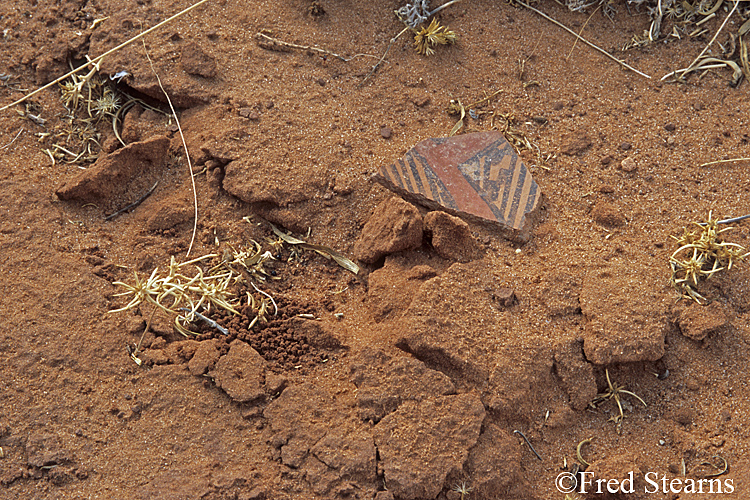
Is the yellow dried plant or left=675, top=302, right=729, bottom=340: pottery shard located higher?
the yellow dried plant

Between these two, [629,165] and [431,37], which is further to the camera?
[431,37]

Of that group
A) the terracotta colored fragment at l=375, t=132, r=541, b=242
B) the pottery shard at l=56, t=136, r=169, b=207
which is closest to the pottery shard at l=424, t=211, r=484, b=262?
the terracotta colored fragment at l=375, t=132, r=541, b=242

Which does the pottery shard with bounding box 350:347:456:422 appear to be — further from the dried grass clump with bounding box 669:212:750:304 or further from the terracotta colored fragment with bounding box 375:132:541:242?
the dried grass clump with bounding box 669:212:750:304


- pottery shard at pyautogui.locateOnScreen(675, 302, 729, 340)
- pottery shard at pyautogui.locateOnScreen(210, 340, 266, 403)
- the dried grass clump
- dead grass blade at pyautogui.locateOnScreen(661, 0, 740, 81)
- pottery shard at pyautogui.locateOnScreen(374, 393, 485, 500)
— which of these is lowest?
pottery shard at pyautogui.locateOnScreen(374, 393, 485, 500)

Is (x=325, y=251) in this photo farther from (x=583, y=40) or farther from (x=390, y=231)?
(x=583, y=40)

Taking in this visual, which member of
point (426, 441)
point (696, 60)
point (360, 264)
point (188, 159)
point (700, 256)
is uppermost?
point (696, 60)

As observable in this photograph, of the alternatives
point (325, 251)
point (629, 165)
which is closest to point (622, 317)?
point (629, 165)

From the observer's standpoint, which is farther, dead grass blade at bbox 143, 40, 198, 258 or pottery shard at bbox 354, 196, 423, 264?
dead grass blade at bbox 143, 40, 198, 258
